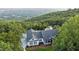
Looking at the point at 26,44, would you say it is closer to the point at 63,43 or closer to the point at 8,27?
the point at 8,27

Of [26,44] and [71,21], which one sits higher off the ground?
[71,21]

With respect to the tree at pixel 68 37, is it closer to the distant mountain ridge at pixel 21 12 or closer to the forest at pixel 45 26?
the forest at pixel 45 26

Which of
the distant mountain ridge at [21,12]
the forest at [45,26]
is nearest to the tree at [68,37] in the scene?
the forest at [45,26]

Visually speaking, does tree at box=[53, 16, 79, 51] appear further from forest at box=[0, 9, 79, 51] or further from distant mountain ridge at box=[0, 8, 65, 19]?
distant mountain ridge at box=[0, 8, 65, 19]

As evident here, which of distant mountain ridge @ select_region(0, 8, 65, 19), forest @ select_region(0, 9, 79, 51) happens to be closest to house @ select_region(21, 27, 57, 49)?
forest @ select_region(0, 9, 79, 51)
